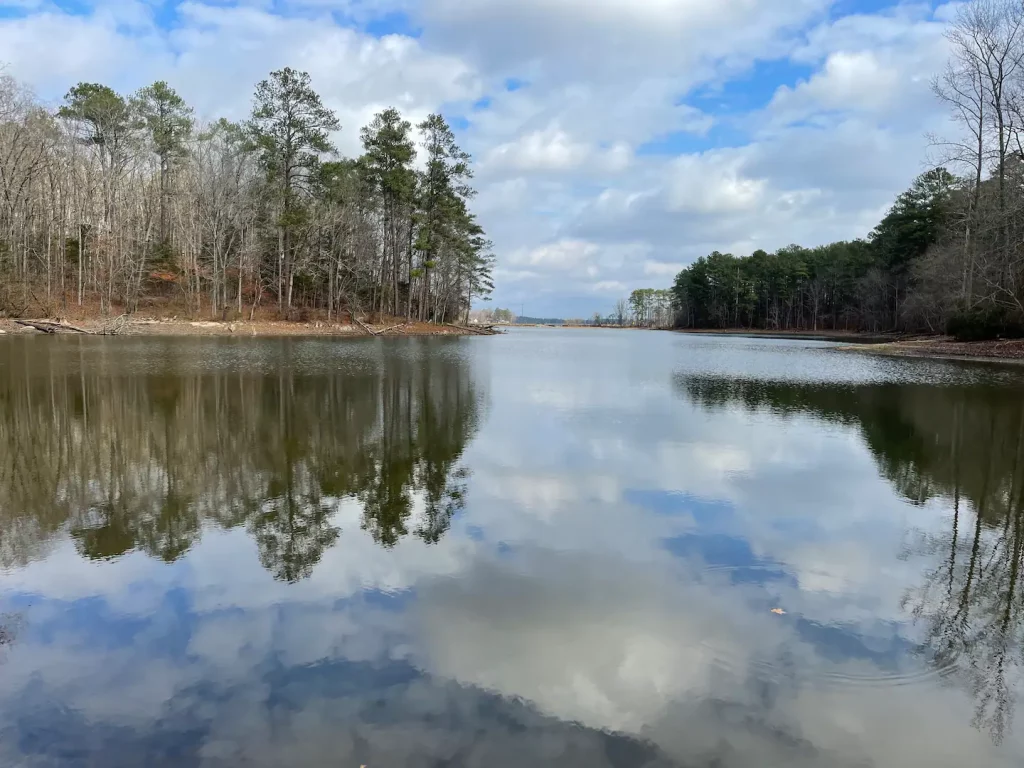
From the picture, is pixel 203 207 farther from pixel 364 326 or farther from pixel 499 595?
pixel 499 595

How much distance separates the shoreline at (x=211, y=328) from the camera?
116ft

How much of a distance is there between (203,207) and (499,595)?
50.2 m

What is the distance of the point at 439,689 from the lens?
12.8ft

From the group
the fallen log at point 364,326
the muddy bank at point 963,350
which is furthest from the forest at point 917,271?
the fallen log at point 364,326

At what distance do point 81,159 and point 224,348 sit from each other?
27.6 metres

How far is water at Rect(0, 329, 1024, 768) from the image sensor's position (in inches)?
140

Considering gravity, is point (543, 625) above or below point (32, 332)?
below

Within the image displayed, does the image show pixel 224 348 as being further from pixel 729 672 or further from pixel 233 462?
pixel 729 672

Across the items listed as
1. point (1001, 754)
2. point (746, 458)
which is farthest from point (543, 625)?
point (746, 458)

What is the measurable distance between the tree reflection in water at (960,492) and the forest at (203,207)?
38.3 m

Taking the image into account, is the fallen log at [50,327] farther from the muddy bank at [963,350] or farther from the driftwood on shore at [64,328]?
the muddy bank at [963,350]

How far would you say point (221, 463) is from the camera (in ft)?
30.0

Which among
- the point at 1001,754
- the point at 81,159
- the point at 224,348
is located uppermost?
the point at 81,159

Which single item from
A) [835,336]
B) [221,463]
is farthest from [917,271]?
[221,463]
